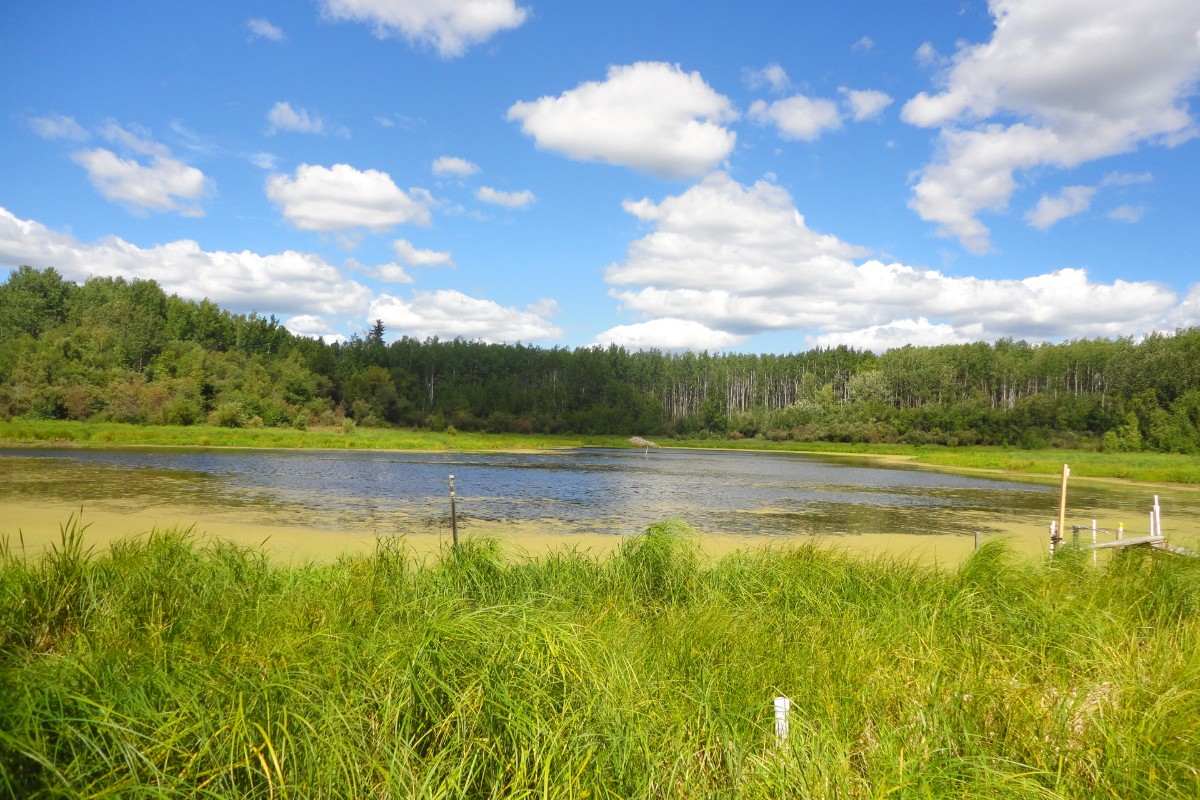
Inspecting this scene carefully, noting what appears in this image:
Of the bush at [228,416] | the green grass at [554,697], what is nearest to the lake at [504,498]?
the green grass at [554,697]

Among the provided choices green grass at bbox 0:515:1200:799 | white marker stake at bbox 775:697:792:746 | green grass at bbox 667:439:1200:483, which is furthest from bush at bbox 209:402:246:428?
white marker stake at bbox 775:697:792:746

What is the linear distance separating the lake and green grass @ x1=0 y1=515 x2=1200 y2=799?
9.46 meters

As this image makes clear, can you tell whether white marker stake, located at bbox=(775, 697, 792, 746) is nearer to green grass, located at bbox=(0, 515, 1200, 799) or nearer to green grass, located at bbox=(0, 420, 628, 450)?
green grass, located at bbox=(0, 515, 1200, 799)

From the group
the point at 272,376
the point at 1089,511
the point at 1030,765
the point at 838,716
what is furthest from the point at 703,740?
the point at 272,376

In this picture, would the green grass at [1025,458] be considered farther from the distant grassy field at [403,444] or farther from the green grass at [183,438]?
the green grass at [183,438]

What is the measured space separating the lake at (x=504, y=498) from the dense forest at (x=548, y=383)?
30.5 meters

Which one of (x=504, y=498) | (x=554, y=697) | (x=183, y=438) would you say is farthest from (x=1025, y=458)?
(x=554, y=697)

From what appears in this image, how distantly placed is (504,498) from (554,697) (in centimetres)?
Answer: 2511

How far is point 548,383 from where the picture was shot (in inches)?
5148

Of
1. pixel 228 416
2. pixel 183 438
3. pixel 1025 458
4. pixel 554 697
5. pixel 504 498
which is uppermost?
pixel 228 416

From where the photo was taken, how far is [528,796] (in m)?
3.42

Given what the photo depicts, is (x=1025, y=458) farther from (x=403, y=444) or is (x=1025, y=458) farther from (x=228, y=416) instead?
(x=228, y=416)

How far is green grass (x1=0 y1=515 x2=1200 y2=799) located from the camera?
3.38m

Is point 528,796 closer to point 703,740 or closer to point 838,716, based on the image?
point 703,740
